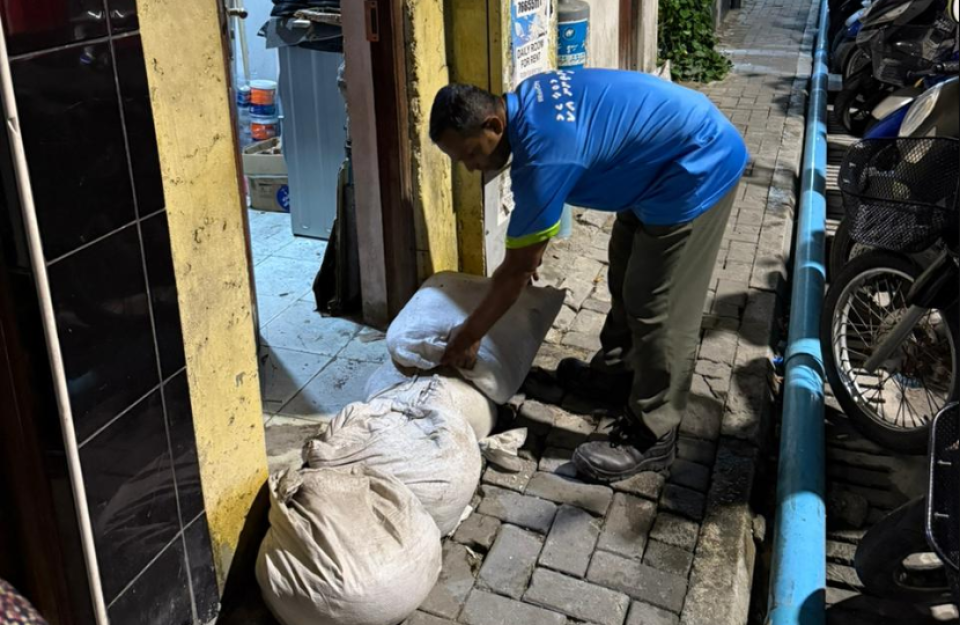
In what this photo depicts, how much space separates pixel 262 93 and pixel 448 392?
476 centimetres

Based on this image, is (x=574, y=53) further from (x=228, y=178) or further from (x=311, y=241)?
(x=228, y=178)

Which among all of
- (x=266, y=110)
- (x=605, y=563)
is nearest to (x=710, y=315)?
(x=605, y=563)

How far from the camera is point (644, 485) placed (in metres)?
3.62

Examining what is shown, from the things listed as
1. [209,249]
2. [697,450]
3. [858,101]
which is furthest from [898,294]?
[858,101]

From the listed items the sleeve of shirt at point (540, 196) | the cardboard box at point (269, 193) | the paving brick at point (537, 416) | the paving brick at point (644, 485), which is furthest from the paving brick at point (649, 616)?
the cardboard box at point (269, 193)

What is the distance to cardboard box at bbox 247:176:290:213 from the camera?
6.35 meters

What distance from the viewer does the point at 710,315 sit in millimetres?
5047

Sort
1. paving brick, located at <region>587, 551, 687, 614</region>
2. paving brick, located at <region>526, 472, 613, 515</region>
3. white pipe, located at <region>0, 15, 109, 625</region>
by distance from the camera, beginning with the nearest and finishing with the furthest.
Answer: white pipe, located at <region>0, 15, 109, 625</region>
paving brick, located at <region>587, 551, 687, 614</region>
paving brick, located at <region>526, 472, 613, 515</region>

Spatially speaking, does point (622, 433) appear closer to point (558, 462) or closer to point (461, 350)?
point (558, 462)

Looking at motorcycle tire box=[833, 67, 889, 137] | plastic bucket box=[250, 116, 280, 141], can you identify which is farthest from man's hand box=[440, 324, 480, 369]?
motorcycle tire box=[833, 67, 889, 137]

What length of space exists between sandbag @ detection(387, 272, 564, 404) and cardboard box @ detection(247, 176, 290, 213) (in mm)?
2478

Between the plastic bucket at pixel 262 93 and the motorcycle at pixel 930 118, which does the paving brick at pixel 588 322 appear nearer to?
the motorcycle at pixel 930 118

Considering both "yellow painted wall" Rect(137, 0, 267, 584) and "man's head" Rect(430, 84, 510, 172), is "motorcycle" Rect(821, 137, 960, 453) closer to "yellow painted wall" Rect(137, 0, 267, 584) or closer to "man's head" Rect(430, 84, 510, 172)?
"man's head" Rect(430, 84, 510, 172)

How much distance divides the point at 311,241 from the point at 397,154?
5.74 ft
